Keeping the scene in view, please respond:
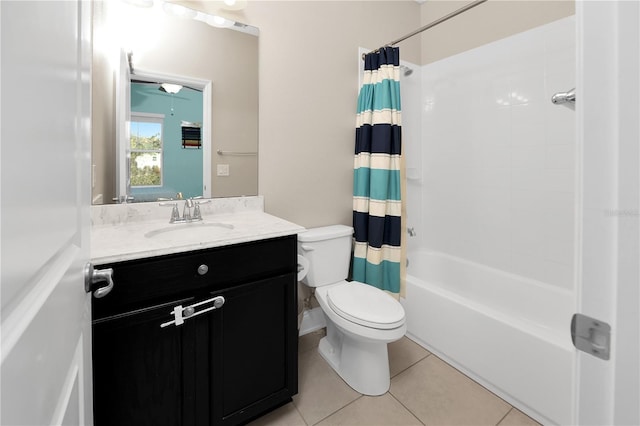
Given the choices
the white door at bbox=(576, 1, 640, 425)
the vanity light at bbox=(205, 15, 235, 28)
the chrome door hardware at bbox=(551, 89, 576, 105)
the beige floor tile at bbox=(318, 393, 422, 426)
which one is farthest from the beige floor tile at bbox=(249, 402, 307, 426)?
the vanity light at bbox=(205, 15, 235, 28)

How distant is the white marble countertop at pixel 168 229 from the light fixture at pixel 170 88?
0.59 meters

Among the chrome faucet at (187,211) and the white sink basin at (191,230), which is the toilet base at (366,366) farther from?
the chrome faucet at (187,211)

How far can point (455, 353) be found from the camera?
176 centimetres

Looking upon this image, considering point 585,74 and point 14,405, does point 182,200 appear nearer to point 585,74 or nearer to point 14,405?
point 14,405

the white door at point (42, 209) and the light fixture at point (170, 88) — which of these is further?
the light fixture at point (170, 88)

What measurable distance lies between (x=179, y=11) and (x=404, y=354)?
2434 millimetres

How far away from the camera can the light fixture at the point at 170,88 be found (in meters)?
1.51

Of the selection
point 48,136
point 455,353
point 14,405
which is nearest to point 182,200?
point 48,136

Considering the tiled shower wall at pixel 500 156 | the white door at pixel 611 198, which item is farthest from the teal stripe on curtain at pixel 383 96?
the white door at pixel 611 198

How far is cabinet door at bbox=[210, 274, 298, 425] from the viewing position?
3.86ft

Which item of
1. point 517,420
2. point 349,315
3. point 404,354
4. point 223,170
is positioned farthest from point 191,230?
point 517,420

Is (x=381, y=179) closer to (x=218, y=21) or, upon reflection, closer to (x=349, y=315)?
(x=349, y=315)

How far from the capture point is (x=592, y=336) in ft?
1.41

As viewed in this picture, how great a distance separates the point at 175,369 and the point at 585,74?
4.60 feet
